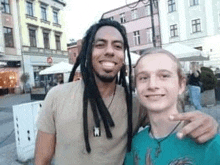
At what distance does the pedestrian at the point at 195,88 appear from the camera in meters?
5.40

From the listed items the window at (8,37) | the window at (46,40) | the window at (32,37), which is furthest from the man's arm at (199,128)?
the window at (46,40)

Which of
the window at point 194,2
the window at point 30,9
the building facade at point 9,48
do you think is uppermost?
the window at point 30,9

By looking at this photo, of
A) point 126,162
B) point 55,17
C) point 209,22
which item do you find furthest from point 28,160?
point 55,17

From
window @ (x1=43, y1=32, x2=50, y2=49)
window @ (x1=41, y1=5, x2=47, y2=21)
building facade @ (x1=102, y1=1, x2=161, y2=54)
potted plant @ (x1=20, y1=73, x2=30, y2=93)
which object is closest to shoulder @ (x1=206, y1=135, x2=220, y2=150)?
potted plant @ (x1=20, y1=73, x2=30, y2=93)

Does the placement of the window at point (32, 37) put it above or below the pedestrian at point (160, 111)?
above

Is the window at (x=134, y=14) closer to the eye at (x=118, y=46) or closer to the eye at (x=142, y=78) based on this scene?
the eye at (x=118, y=46)

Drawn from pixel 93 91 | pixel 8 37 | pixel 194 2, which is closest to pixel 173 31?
pixel 194 2

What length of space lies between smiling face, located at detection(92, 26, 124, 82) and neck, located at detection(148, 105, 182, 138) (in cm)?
42

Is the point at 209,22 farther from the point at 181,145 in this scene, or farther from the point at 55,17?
the point at 181,145

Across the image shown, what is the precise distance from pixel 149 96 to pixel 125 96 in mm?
349

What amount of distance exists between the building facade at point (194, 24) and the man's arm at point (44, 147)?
18855mm

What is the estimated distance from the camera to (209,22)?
58.9ft

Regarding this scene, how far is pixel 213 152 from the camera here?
0.83 meters

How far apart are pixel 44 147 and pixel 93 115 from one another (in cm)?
40
